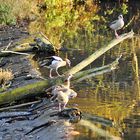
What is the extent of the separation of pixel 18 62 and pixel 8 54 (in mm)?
1199

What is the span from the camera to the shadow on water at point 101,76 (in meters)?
15.8

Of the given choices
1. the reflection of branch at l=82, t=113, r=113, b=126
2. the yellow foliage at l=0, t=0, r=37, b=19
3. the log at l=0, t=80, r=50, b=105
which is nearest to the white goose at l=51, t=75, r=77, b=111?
the reflection of branch at l=82, t=113, r=113, b=126

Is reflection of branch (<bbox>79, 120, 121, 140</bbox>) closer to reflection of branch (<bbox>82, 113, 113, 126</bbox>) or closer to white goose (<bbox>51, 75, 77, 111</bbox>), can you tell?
reflection of branch (<bbox>82, 113, 113, 126</bbox>)

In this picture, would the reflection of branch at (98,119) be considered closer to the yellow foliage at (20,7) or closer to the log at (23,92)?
the log at (23,92)

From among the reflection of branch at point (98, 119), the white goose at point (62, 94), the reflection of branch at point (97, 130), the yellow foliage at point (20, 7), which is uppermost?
the yellow foliage at point (20, 7)

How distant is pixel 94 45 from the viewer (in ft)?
103

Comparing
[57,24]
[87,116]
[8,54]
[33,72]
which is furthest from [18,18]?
[87,116]

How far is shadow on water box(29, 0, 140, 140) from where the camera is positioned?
51.7ft

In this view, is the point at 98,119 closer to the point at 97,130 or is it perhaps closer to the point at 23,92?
the point at 97,130

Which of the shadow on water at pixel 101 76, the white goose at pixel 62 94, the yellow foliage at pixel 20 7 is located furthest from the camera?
the yellow foliage at pixel 20 7

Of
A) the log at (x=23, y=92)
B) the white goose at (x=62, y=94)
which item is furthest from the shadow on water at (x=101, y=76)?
the log at (x=23, y=92)

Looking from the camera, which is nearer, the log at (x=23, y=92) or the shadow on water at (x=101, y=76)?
the shadow on water at (x=101, y=76)

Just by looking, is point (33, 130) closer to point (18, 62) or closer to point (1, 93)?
point (1, 93)

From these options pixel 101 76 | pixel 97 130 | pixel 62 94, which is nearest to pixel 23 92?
pixel 62 94
